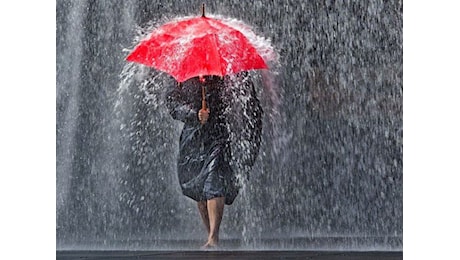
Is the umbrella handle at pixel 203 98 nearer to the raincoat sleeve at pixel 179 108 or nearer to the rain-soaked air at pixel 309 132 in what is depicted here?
the raincoat sleeve at pixel 179 108

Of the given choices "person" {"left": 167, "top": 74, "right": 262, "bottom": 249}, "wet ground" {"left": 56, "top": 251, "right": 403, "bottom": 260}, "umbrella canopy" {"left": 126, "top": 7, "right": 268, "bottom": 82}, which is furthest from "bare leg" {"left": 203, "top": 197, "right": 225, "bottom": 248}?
"umbrella canopy" {"left": 126, "top": 7, "right": 268, "bottom": 82}

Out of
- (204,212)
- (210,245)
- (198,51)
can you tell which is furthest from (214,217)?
(198,51)

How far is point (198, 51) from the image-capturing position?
10.4 metres

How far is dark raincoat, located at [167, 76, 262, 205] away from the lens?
11.0 m

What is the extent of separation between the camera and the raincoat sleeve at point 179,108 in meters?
11.0

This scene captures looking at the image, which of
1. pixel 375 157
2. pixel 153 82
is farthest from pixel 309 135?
pixel 153 82

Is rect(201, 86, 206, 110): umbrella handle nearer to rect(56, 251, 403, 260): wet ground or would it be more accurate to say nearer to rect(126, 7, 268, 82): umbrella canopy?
rect(126, 7, 268, 82): umbrella canopy

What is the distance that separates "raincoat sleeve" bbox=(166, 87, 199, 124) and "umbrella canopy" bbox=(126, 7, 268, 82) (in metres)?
0.53

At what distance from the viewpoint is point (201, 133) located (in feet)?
36.1

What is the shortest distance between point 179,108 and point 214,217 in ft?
3.32

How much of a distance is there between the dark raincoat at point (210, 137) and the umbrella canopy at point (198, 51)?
47cm

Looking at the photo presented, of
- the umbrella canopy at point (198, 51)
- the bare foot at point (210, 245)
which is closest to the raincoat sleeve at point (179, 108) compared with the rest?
the umbrella canopy at point (198, 51)

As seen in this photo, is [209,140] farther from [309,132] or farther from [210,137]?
[309,132]

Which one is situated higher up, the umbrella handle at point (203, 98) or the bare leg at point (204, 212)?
the umbrella handle at point (203, 98)
